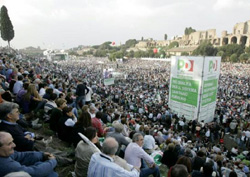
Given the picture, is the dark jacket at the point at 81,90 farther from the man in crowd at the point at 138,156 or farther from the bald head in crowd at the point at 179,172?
the bald head in crowd at the point at 179,172

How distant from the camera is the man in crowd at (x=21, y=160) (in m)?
1.97

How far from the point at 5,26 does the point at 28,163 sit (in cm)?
4194

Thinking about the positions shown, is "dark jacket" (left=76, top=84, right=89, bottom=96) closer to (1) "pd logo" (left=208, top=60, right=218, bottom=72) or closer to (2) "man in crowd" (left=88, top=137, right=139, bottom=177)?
(2) "man in crowd" (left=88, top=137, right=139, bottom=177)

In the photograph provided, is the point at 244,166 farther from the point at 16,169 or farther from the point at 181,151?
the point at 16,169

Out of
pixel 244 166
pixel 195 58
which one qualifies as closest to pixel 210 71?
pixel 195 58

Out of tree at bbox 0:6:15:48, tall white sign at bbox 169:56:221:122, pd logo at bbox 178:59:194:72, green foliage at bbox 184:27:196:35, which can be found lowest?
tall white sign at bbox 169:56:221:122

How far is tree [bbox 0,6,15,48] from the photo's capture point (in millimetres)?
36125

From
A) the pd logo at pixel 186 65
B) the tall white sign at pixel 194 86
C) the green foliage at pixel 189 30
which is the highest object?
the green foliage at pixel 189 30

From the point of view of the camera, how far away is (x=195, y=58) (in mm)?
10789

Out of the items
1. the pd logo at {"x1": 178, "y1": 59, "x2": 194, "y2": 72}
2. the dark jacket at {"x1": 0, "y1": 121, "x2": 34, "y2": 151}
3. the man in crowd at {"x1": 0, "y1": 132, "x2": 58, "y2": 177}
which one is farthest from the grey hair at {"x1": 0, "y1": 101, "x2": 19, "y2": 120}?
the pd logo at {"x1": 178, "y1": 59, "x2": 194, "y2": 72}

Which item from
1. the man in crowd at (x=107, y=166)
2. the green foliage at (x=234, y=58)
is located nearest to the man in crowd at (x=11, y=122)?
the man in crowd at (x=107, y=166)

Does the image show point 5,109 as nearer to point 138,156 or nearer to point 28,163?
point 28,163

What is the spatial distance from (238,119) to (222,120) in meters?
0.92

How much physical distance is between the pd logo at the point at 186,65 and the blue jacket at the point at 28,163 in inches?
396
